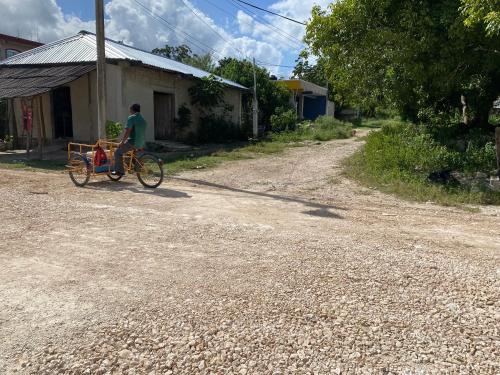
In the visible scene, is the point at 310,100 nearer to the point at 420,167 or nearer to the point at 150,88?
the point at 150,88

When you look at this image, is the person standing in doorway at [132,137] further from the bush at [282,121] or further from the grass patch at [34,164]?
the bush at [282,121]

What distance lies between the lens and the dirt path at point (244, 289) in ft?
8.75

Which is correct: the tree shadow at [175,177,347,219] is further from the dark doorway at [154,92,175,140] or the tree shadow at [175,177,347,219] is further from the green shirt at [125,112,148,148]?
the dark doorway at [154,92,175,140]

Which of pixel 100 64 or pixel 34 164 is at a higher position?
pixel 100 64

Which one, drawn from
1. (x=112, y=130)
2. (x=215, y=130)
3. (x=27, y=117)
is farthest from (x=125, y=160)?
(x=215, y=130)

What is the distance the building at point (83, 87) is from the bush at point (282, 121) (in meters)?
7.09

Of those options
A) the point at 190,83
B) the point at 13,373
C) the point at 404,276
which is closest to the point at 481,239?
the point at 404,276

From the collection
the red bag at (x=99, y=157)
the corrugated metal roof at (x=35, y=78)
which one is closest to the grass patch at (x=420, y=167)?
the red bag at (x=99, y=157)

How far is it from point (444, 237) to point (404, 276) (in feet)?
5.48

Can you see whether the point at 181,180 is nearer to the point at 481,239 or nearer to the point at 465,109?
the point at 481,239

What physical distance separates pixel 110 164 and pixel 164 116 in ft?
31.0

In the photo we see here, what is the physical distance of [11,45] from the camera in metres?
24.8

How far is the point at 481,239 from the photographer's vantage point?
5164 millimetres

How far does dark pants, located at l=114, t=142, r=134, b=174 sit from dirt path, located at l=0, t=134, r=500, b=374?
6.06 ft
